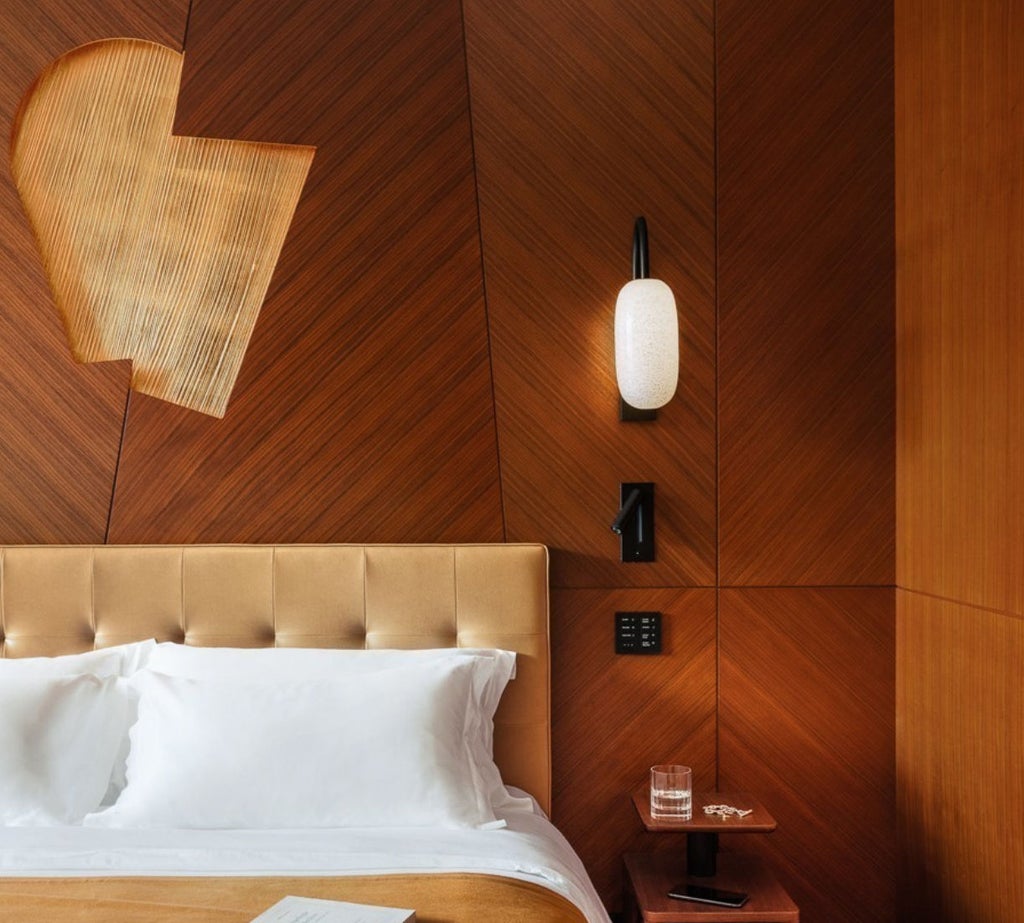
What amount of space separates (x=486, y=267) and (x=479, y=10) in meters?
0.67

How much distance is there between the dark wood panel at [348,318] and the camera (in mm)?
2721

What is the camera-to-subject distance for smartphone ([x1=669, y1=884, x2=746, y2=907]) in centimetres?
229

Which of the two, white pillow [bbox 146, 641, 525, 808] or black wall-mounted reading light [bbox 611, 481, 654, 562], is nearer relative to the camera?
white pillow [bbox 146, 641, 525, 808]

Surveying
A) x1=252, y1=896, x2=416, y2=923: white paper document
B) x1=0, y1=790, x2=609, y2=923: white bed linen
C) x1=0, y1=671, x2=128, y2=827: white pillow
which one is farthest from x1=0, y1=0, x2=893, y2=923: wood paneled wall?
x1=252, y1=896, x2=416, y2=923: white paper document

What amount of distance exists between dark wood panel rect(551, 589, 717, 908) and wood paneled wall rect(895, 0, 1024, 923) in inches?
20.2

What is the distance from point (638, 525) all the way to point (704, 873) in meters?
0.84

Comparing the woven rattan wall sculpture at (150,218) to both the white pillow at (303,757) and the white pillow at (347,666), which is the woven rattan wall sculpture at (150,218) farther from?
the white pillow at (303,757)

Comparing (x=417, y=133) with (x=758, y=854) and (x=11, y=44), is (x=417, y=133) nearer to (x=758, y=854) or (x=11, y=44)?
(x=11, y=44)

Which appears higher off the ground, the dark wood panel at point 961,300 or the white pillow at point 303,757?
the dark wood panel at point 961,300

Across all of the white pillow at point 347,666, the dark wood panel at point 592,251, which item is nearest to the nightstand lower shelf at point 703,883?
the white pillow at point 347,666

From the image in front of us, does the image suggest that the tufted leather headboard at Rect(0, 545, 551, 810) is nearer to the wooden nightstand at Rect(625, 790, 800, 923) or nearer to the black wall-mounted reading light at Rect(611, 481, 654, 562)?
the black wall-mounted reading light at Rect(611, 481, 654, 562)

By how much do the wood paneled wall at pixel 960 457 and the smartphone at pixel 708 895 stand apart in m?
0.51

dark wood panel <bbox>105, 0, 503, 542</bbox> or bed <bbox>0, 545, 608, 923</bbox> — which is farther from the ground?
dark wood panel <bbox>105, 0, 503, 542</bbox>

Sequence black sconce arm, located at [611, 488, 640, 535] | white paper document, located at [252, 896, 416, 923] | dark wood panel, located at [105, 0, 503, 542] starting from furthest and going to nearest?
1. dark wood panel, located at [105, 0, 503, 542]
2. black sconce arm, located at [611, 488, 640, 535]
3. white paper document, located at [252, 896, 416, 923]
